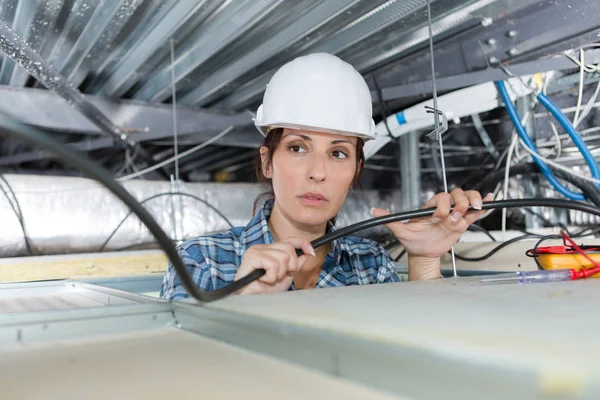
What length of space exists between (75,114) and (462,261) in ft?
5.11

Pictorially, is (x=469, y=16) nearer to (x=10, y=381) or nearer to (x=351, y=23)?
(x=351, y=23)

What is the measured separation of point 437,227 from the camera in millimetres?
1012

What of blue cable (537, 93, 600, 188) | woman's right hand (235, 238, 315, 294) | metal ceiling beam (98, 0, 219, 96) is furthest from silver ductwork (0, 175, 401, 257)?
woman's right hand (235, 238, 315, 294)

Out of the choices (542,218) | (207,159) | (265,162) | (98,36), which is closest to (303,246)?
(265,162)

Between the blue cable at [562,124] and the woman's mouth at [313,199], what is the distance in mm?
743

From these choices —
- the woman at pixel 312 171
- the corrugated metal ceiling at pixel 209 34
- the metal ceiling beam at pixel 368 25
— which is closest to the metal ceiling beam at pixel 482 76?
the corrugated metal ceiling at pixel 209 34

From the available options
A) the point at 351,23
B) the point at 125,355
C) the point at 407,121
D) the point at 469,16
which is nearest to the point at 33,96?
the point at 351,23

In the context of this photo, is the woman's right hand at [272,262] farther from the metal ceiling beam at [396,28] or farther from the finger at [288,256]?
the metal ceiling beam at [396,28]

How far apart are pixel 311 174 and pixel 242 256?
9.5 inches

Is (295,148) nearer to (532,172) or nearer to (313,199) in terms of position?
(313,199)

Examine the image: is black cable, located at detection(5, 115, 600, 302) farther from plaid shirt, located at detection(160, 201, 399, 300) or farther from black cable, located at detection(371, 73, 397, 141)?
black cable, located at detection(371, 73, 397, 141)

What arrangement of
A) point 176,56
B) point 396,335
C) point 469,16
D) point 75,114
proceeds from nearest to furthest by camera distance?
point 396,335, point 469,16, point 176,56, point 75,114

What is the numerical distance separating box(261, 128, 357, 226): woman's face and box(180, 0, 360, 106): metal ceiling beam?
399 millimetres

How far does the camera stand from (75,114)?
2029 millimetres
